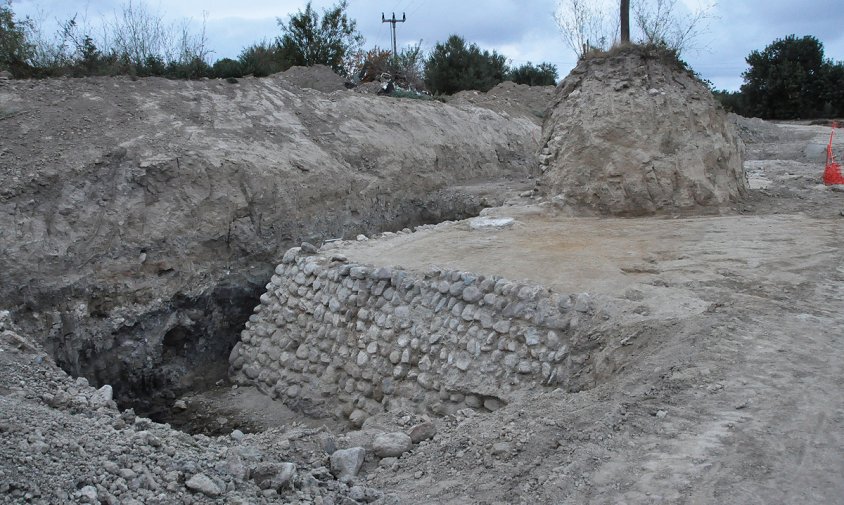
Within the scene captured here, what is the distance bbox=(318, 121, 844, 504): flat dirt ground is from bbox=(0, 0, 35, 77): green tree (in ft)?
27.0

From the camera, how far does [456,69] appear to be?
29141mm

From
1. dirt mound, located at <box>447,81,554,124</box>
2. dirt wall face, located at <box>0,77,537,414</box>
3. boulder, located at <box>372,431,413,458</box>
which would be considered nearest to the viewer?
boulder, located at <box>372,431,413,458</box>

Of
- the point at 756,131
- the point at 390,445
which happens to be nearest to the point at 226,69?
the point at 390,445

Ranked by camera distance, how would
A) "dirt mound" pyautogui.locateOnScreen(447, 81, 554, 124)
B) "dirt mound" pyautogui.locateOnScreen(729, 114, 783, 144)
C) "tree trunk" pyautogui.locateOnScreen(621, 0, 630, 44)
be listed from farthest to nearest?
"dirt mound" pyautogui.locateOnScreen(729, 114, 783, 144), "dirt mound" pyautogui.locateOnScreen(447, 81, 554, 124), "tree trunk" pyautogui.locateOnScreen(621, 0, 630, 44)

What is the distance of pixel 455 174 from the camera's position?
14.9m

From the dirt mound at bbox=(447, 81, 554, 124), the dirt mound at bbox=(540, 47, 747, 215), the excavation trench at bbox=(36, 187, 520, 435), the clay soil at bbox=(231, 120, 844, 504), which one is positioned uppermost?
the dirt mound at bbox=(447, 81, 554, 124)

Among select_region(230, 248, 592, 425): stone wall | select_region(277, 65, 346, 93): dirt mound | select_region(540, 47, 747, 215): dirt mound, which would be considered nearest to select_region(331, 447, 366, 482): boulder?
select_region(230, 248, 592, 425): stone wall

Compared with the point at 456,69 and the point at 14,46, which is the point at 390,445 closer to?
the point at 14,46

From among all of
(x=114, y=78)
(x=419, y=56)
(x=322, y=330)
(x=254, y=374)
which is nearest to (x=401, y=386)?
(x=322, y=330)

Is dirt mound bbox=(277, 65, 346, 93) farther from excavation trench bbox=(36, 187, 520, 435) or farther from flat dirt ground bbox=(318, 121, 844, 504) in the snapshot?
flat dirt ground bbox=(318, 121, 844, 504)

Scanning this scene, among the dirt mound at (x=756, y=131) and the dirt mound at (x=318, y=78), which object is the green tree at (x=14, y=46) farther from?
the dirt mound at (x=756, y=131)

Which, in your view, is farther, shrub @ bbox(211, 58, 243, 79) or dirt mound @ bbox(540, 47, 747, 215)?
shrub @ bbox(211, 58, 243, 79)

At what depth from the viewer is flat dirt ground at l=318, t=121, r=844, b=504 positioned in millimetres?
3523

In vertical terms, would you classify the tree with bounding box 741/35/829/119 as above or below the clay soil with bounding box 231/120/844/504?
above
